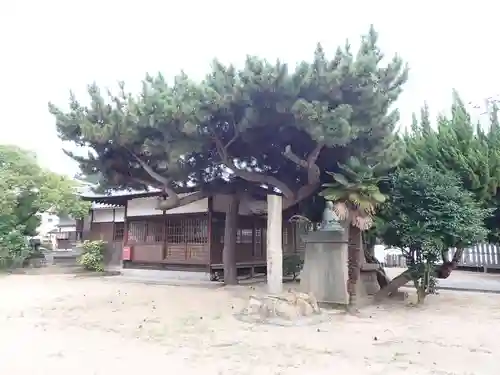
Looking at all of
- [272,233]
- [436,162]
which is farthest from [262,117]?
[436,162]

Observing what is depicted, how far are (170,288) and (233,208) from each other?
110 inches

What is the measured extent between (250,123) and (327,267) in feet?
10.9

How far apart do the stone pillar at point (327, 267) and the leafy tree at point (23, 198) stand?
39.2 ft

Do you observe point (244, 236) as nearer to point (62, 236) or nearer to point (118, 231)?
point (118, 231)

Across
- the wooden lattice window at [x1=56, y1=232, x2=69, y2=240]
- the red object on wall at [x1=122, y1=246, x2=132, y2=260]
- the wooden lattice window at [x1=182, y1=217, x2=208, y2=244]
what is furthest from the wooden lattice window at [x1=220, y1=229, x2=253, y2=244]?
the wooden lattice window at [x1=56, y1=232, x2=69, y2=240]

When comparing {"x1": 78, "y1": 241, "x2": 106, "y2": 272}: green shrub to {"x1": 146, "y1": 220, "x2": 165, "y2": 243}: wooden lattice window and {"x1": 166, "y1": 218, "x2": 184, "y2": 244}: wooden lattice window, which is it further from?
{"x1": 166, "y1": 218, "x2": 184, "y2": 244}: wooden lattice window

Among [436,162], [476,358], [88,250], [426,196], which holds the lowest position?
[476,358]

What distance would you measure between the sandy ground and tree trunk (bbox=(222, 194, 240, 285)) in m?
1.96

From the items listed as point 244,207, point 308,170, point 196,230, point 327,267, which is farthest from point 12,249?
point 327,267

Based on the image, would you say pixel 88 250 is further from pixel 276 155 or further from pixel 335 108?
pixel 335 108

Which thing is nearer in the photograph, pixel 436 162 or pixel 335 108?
pixel 335 108

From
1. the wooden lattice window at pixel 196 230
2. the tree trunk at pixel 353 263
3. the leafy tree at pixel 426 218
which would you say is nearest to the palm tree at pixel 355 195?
the tree trunk at pixel 353 263

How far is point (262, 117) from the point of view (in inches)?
309

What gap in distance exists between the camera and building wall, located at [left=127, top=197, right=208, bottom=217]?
14.0 meters
